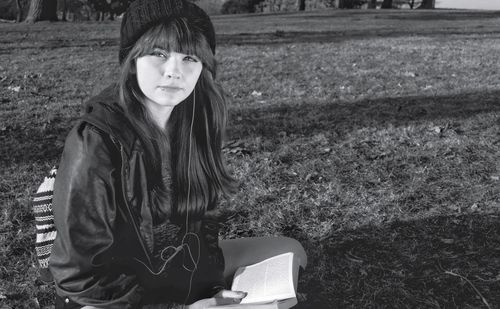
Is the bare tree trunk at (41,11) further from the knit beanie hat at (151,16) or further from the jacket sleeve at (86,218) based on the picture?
the jacket sleeve at (86,218)

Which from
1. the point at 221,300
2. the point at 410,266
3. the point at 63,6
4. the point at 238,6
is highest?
the point at 238,6

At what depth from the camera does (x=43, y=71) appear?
26.0 ft

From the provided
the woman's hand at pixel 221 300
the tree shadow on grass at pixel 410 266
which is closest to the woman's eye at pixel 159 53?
the woman's hand at pixel 221 300

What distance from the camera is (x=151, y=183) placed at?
2025mm

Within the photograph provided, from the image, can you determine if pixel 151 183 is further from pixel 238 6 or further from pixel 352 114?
pixel 238 6

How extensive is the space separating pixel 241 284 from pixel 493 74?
7.26 meters

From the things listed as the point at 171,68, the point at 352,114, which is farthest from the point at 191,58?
the point at 352,114

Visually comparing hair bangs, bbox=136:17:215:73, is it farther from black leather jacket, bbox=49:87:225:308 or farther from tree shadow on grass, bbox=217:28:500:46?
tree shadow on grass, bbox=217:28:500:46

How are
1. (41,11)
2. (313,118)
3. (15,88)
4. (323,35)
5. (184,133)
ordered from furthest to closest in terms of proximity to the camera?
(41,11) < (323,35) < (15,88) < (313,118) < (184,133)

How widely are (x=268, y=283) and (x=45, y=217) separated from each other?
896mm

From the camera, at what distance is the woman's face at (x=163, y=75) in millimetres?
1927

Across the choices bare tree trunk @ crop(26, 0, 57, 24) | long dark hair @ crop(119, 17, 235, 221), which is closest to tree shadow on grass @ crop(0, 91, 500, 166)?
long dark hair @ crop(119, 17, 235, 221)

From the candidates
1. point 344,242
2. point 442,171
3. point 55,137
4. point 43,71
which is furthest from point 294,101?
point 43,71

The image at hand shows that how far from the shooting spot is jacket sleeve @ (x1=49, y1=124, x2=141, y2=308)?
1.67 metres
